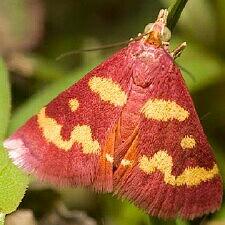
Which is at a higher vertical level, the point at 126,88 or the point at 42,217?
the point at 126,88

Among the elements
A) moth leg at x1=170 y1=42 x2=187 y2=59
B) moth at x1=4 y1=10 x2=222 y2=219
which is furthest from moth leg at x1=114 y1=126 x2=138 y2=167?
moth leg at x1=170 y1=42 x2=187 y2=59

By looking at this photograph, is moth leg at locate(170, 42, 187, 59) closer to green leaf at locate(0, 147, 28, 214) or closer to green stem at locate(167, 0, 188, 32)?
green stem at locate(167, 0, 188, 32)

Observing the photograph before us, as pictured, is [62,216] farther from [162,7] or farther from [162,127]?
[162,7]

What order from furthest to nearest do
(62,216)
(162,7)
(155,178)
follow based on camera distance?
(162,7)
(62,216)
(155,178)

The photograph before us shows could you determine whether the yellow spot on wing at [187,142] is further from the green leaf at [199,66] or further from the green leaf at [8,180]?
the green leaf at [8,180]

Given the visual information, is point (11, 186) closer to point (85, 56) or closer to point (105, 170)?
point (105, 170)

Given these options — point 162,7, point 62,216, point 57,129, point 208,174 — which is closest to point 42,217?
point 62,216
